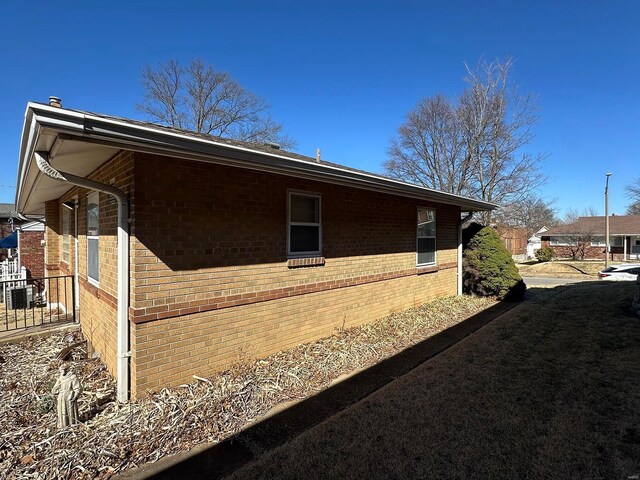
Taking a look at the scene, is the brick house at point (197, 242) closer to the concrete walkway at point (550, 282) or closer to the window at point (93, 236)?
the window at point (93, 236)

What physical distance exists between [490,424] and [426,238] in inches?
248

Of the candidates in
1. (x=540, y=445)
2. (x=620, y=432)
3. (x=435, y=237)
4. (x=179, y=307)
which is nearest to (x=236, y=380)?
(x=179, y=307)

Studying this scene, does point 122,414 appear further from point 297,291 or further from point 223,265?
point 297,291

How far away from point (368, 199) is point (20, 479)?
625 centimetres

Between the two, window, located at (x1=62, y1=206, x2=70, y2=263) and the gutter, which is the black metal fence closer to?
window, located at (x1=62, y1=206, x2=70, y2=263)

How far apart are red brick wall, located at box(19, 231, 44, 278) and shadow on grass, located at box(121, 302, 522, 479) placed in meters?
14.8

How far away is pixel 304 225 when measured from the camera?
5.80 metres

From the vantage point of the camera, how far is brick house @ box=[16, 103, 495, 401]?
3.66 meters

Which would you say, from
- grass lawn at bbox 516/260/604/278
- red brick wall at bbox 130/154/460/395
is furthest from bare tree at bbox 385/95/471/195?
red brick wall at bbox 130/154/460/395

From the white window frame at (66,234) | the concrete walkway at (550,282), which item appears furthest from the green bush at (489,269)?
the white window frame at (66,234)

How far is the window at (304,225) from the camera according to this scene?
5.62 m

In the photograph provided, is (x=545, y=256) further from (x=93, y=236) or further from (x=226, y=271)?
(x=93, y=236)

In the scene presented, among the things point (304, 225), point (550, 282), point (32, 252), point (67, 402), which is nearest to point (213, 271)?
point (304, 225)

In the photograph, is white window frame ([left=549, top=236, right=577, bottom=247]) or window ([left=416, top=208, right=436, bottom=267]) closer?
window ([left=416, top=208, right=436, bottom=267])
